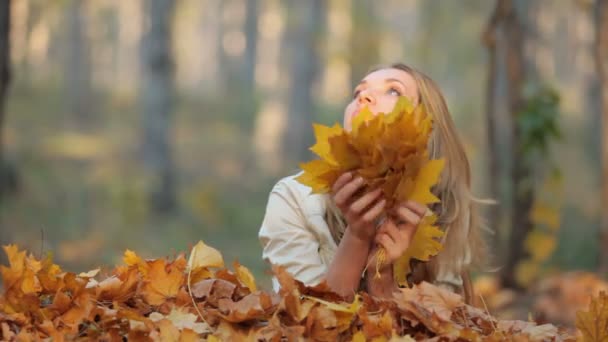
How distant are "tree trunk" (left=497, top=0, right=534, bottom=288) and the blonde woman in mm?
4451

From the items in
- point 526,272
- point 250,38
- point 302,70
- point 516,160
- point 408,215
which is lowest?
point 526,272

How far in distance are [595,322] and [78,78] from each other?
2356cm

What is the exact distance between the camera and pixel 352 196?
176cm

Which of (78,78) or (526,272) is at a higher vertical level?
(526,272)

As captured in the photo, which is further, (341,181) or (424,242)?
Result: (424,242)

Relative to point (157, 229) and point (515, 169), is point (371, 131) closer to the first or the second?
point (515, 169)

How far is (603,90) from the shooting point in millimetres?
5637

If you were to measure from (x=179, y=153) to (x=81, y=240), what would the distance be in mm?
10841

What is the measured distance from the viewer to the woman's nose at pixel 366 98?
92.0 inches

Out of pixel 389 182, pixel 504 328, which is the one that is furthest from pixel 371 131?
→ pixel 504 328

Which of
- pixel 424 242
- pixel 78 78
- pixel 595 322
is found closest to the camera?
pixel 595 322

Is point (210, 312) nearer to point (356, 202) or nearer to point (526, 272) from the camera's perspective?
point (356, 202)

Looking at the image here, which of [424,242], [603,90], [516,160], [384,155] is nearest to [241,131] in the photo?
[516,160]

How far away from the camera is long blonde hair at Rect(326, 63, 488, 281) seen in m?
2.54
